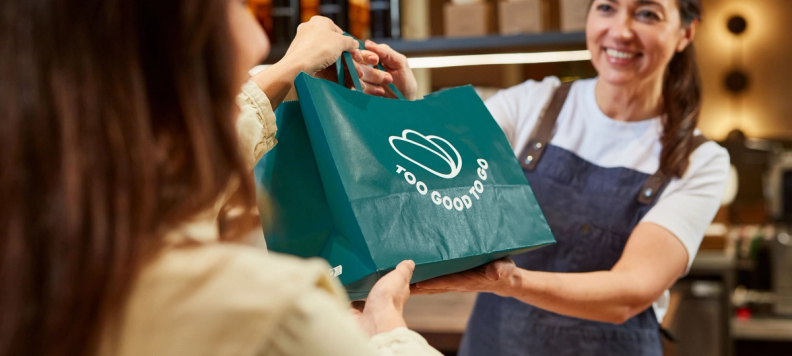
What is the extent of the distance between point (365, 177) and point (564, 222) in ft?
2.16

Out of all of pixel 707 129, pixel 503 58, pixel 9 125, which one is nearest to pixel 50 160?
pixel 9 125

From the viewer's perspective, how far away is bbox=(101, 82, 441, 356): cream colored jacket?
40cm

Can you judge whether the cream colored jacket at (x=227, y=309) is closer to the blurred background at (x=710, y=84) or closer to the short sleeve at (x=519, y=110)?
the short sleeve at (x=519, y=110)

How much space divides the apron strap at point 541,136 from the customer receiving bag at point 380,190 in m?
0.40

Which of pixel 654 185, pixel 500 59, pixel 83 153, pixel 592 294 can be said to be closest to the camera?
pixel 83 153

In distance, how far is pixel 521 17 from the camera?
2287 mm

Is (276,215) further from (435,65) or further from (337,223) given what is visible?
(435,65)

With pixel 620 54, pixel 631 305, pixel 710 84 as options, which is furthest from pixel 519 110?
pixel 710 84

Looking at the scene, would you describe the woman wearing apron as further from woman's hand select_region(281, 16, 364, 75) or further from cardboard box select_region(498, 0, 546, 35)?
cardboard box select_region(498, 0, 546, 35)

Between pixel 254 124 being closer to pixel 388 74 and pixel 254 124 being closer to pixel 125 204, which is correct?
pixel 388 74

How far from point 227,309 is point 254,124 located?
486 mm

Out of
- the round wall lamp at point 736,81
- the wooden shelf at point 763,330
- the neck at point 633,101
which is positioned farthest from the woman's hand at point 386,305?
the round wall lamp at point 736,81

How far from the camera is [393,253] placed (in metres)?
0.85

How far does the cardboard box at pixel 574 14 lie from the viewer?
2.23 meters
